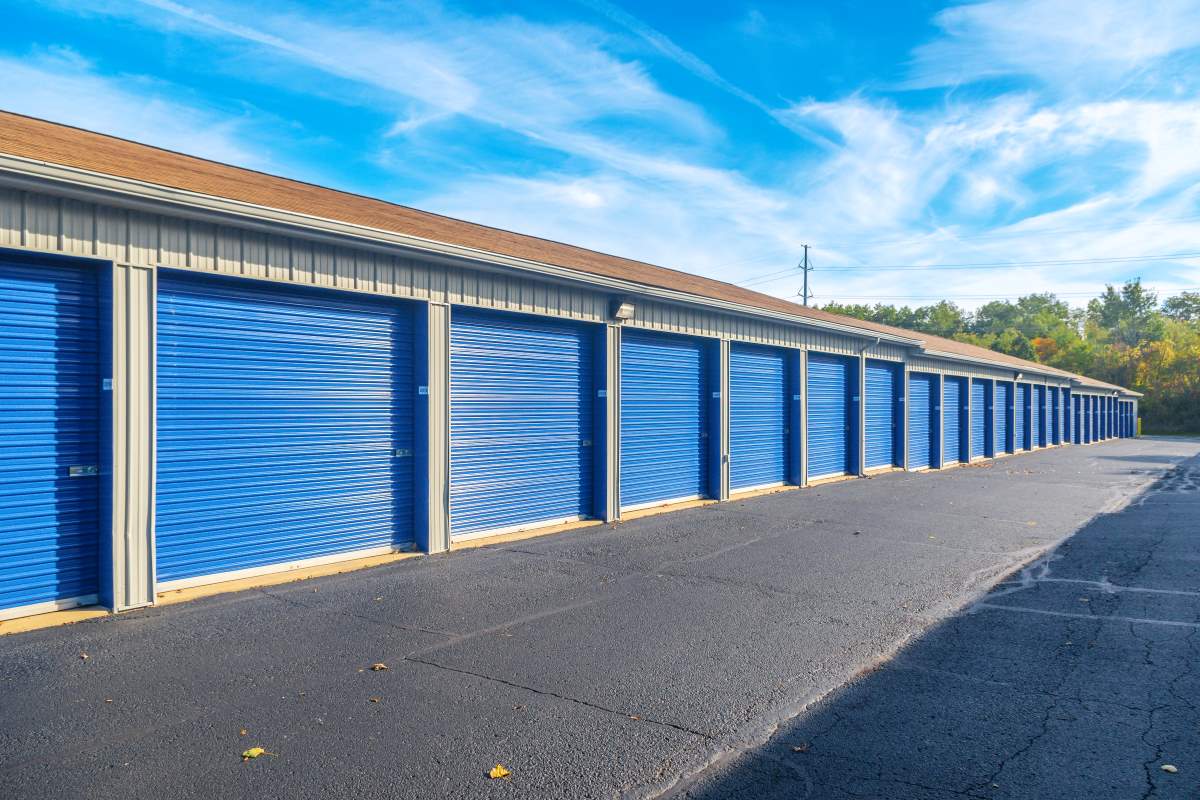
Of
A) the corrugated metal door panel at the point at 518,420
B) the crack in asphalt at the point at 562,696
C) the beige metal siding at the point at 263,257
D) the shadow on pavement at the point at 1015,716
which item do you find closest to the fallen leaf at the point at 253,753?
the crack in asphalt at the point at 562,696

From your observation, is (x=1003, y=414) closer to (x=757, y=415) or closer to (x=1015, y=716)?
(x=757, y=415)

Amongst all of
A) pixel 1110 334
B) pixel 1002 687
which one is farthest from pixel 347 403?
pixel 1110 334

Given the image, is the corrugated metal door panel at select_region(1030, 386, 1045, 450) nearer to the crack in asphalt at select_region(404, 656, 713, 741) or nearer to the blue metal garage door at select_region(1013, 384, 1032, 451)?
the blue metal garage door at select_region(1013, 384, 1032, 451)

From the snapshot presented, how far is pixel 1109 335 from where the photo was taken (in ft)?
365

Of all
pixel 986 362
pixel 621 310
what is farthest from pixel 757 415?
pixel 986 362

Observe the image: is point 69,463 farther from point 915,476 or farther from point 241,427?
point 915,476

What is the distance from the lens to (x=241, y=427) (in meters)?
7.53

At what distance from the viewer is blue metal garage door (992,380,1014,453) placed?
2978 cm

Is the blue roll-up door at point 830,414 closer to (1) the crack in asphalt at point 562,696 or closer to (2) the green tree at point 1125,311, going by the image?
(1) the crack in asphalt at point 562,696

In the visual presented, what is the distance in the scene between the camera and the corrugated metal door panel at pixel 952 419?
2455cm

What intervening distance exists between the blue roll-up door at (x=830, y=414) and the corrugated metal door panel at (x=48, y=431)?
45.0 ft

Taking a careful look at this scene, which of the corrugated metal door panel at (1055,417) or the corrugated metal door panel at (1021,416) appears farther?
the corrugated metal door panel at (1055,417)

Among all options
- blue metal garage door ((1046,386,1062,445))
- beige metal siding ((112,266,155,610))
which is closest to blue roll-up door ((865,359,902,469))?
beige metal siding ((112,266,155,610))

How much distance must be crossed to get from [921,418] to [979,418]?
6333 mm
